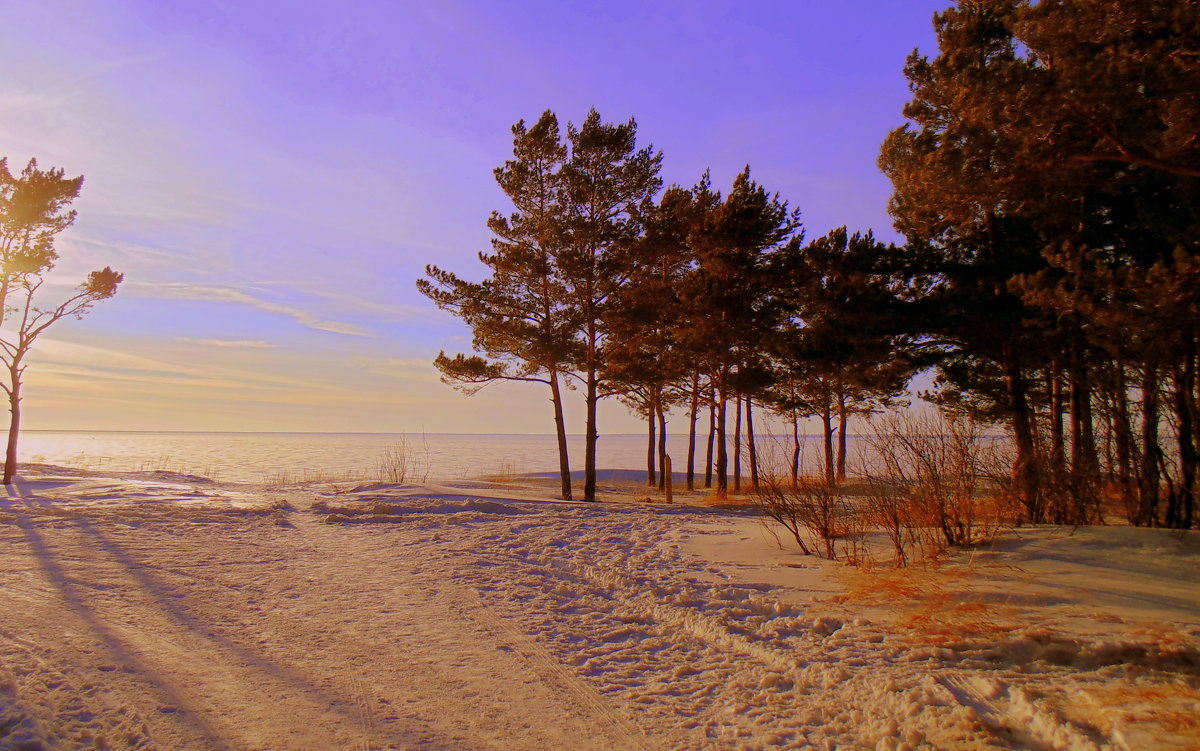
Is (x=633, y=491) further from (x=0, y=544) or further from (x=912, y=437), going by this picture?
(x=0, y=544)

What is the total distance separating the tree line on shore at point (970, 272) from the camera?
631 cm

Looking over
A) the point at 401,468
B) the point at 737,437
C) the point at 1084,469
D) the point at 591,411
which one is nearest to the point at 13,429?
the point at 401,468

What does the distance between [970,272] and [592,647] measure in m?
10.9

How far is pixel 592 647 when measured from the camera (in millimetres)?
4750

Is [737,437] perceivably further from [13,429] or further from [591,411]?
[13,429]

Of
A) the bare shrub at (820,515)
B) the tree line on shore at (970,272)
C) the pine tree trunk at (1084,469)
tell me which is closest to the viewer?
the tree line on shore at (970,272)

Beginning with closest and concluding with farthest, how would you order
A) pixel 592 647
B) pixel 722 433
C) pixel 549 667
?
1. pixel 549 667
2. pixel 592 647
3. pixel 722 433

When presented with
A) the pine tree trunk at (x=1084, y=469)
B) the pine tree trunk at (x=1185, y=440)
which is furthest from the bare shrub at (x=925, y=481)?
the pine tree trunk at (x=1185, y=440)

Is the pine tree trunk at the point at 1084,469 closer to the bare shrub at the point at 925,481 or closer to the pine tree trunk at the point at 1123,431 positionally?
the pine tree trunk at the point at 1123,431

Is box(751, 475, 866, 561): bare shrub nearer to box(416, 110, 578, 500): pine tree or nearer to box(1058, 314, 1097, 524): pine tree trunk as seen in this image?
box(1058, 314, 1097, 524): pine tree trunk

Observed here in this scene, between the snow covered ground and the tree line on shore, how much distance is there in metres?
2.12

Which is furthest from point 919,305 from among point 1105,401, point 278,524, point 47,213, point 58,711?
point 47,213

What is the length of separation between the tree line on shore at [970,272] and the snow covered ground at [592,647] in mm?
2121

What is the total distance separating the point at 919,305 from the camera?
39.8ft
